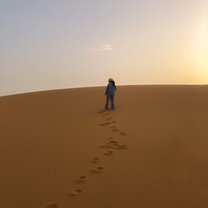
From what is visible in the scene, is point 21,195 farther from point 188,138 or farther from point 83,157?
point 188,138

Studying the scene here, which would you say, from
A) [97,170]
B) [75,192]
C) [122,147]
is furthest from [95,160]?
[75,192]

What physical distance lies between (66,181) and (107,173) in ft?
2.34

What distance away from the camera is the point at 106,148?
7.82 metres

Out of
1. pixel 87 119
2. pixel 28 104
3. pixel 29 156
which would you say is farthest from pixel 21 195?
pixel 28 104

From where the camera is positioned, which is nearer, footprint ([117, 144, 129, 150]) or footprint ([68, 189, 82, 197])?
footprint ([68, 189, 82, 197])

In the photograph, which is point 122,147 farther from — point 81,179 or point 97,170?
point 81,179

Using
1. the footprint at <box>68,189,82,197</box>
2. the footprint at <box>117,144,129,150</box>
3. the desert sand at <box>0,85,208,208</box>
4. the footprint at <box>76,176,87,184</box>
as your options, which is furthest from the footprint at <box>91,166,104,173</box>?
the footprint at <box>117,144,129,150</box>

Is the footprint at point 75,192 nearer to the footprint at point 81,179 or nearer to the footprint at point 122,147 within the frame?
the footprint at point 81,179

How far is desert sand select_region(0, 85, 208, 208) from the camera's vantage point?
5348mm

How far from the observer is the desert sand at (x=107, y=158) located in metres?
5.35

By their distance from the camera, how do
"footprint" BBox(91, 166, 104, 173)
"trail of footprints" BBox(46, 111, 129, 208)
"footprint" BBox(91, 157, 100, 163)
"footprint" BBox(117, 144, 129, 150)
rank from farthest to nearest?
"footprint" BBox(117, 144, 129, 150) < "footprint" BBox(91, 157, 100, 163) < "footprint" BBox(91, 166, 104, 173) < "trail of footprints" BBox(46, 111, 129, 208)

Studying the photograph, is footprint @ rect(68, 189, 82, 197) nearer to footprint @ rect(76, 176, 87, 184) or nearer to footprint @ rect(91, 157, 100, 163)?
footprint @ rect(76, 176, 87, 184)

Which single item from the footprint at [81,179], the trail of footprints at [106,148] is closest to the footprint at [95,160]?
the trail of footprints at [106,148]

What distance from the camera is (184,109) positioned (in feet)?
41.5
